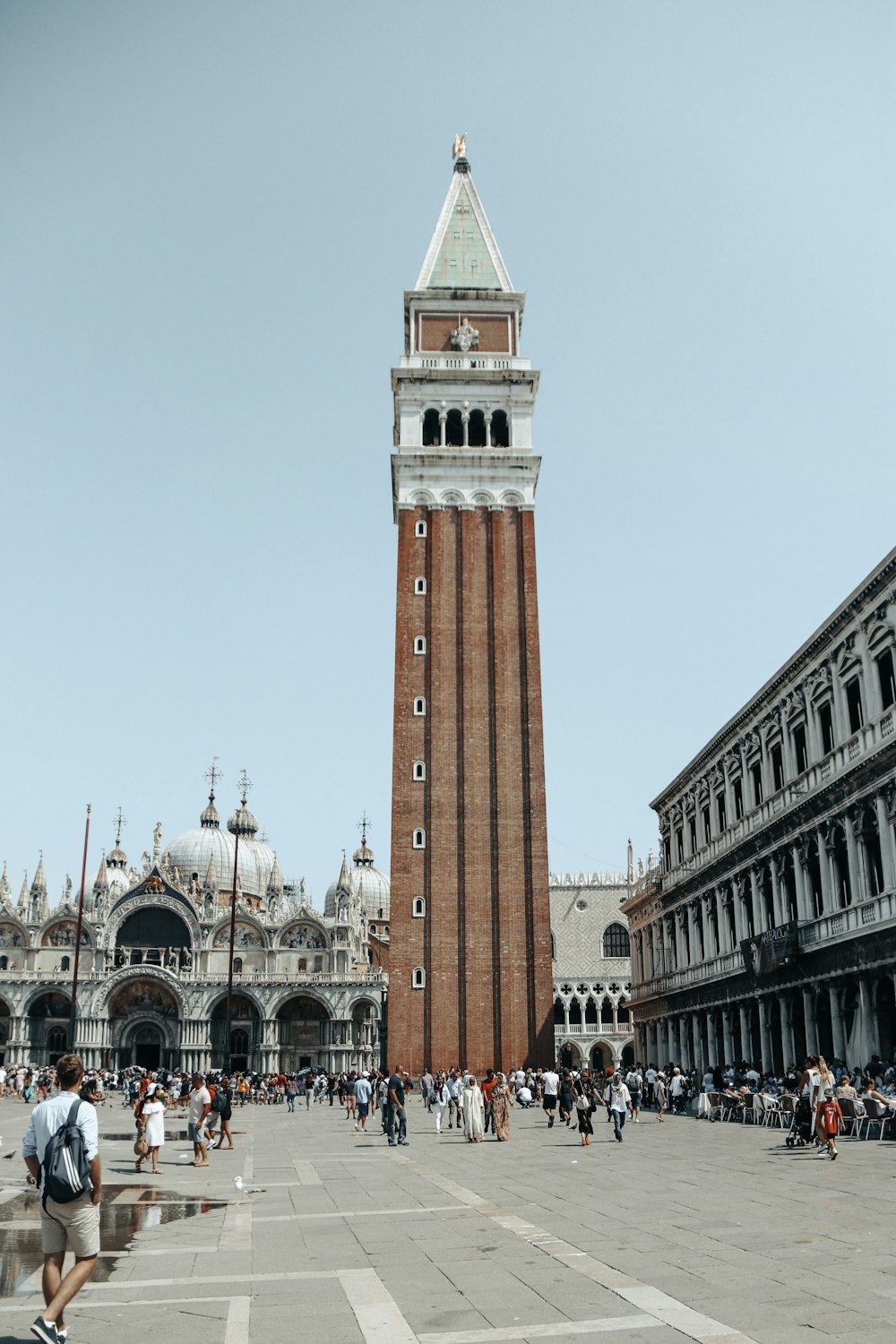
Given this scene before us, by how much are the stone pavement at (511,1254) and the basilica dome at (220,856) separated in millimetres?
72249

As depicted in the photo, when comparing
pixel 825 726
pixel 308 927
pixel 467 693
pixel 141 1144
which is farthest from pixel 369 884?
pixel 141 1144

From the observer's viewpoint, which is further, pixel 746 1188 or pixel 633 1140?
pixel 633 1140

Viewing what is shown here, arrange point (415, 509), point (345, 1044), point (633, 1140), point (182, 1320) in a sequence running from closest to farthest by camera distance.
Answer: point (182, 1320) < point (633, 1140) < point (415, 509) < point (345, 1044)

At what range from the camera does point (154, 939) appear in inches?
3105

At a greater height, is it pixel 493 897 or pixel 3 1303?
pixel 493 897

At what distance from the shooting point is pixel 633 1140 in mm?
24094

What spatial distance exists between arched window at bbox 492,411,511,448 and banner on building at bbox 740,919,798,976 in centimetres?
2930

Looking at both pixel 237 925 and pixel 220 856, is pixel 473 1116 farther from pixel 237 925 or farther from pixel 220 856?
pixel 220 856

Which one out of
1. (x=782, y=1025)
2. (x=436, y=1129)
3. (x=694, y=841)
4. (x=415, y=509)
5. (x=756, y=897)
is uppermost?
(x=415, y=509)

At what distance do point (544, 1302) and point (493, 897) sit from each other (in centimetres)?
4115

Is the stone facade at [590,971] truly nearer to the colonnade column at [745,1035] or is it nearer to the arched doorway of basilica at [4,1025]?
the colonnade column at [745,1035]

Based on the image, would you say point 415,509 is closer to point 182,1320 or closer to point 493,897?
point 493,897

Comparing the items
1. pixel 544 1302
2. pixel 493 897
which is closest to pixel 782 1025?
pixel 493 897

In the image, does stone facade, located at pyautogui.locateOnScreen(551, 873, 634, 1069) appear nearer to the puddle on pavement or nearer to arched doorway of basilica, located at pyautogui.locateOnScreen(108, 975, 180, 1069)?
arched doorway of basilica, located at pyautogui.locateOnScreen(108, 975, 180, 1069)
